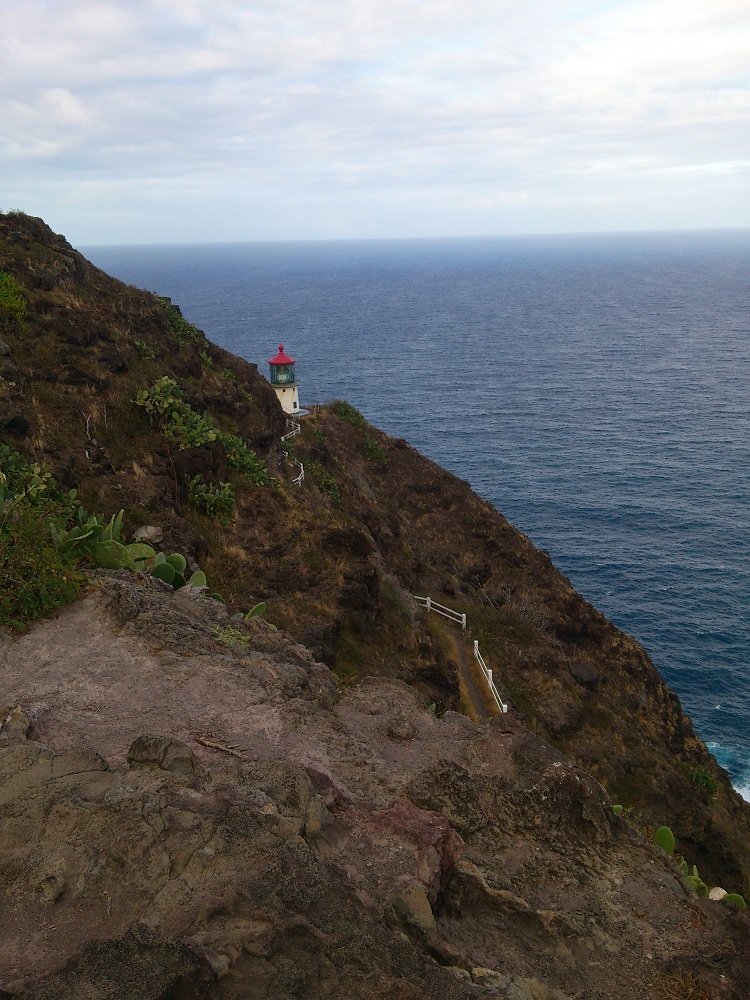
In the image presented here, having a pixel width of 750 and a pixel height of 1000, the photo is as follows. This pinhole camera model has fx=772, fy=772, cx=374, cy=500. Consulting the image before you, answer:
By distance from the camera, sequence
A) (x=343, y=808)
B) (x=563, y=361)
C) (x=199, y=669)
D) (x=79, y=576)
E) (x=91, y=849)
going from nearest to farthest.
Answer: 1. (x=91, y=849)
2. (x=343, y=808)
3. (x=199, y=669)
4. (x=79, y=576)
5. (x=563, y=361)

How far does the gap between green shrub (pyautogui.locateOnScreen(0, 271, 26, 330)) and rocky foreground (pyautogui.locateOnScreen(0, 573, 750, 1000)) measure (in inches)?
553

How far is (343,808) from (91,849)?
2900 mm

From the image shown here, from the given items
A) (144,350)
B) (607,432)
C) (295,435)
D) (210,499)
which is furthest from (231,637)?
(607,432)

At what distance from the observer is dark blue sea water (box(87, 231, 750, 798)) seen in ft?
149

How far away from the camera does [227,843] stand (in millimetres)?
6836

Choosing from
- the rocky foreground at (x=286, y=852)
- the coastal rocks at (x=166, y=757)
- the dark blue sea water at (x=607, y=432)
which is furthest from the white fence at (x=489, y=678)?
the coastal rocks at (x=166, y=757)

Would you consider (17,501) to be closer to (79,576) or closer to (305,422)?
(79,576)

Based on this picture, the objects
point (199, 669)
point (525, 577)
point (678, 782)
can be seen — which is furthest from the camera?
point (525, 577)

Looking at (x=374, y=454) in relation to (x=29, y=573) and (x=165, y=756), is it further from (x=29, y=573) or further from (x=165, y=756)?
(x=165, y=756)

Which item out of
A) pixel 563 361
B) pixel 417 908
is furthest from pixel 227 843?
pixel 563 361

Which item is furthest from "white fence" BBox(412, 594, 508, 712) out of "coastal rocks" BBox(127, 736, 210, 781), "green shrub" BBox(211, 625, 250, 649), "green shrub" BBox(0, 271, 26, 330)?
"coastal rocks" BBox(127, 736, 210, 781)

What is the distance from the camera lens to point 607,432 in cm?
7775

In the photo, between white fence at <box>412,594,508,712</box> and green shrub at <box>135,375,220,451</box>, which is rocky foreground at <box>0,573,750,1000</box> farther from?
white fence at <box>412,594,508,712</box>

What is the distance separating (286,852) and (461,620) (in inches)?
926
